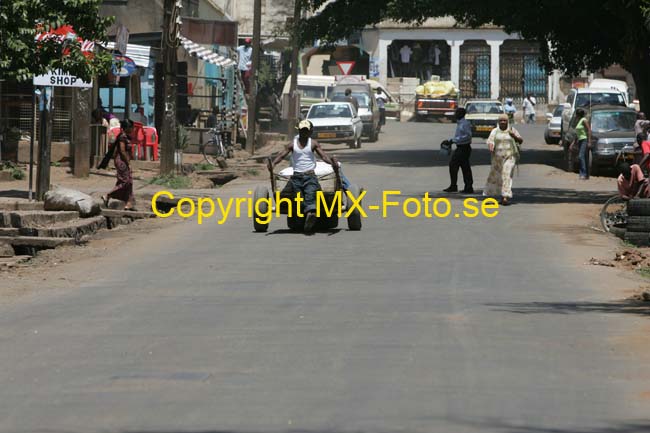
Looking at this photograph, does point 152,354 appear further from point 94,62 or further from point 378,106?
point 378,106

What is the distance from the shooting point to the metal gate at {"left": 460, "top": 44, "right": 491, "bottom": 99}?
81.2m

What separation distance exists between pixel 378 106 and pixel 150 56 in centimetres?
2007

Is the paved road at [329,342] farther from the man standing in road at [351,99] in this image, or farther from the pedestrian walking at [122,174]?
the man standing in road at [351,99]

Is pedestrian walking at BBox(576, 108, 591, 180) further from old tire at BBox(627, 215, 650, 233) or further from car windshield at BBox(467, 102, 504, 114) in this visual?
car windshield at BBox(467, 102, 504, 114)

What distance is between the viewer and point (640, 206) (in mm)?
19156

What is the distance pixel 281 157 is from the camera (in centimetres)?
1947

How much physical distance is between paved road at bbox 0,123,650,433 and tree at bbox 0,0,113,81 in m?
4.69

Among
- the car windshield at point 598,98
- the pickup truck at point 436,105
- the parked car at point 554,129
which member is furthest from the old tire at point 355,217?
the pickup truck at point 436,105

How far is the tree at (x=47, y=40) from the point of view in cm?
2112

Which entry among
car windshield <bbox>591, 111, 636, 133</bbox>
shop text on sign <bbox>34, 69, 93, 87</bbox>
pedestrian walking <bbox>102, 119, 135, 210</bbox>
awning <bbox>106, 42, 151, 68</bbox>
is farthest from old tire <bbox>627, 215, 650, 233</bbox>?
awning <bbox>106, 42, 151, 68</bbox>

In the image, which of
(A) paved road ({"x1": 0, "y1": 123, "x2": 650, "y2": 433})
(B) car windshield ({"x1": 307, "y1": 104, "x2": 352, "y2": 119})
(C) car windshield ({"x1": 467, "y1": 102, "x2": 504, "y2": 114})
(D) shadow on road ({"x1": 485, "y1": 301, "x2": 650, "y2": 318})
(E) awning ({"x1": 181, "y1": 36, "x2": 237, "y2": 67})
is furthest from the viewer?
(C) car windshield ({"x1": 467, "y1": 102, "x2": 504, "y2": 114})

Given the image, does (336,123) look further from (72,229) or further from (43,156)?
(72,229)

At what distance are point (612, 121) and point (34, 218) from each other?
20.6m

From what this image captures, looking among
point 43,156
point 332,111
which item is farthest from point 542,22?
point 43,156
